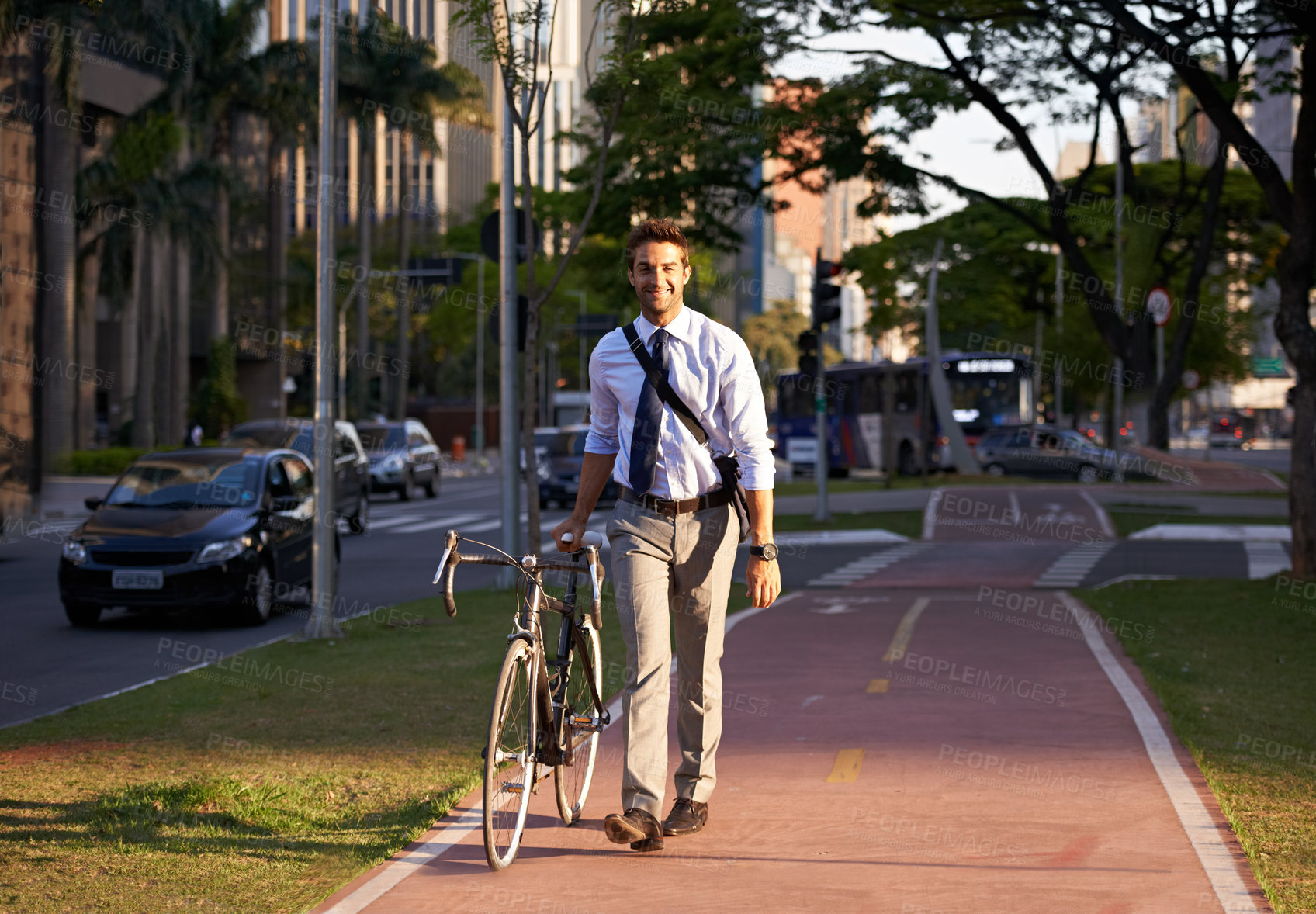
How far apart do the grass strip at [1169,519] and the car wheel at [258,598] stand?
14.4m

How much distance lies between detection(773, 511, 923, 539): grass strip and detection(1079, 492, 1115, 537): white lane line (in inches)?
109

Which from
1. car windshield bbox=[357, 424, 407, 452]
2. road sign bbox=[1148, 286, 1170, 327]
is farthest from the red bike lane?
car windshield bbox=[357, 424, 407, 452]

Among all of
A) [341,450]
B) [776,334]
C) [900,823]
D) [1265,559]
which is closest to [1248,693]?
[900,823]

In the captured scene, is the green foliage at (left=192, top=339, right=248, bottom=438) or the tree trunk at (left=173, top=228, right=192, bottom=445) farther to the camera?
the green foliage at (left=192, top=339, right=248, bottom=438)

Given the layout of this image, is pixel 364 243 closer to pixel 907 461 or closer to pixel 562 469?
pixel 907 461

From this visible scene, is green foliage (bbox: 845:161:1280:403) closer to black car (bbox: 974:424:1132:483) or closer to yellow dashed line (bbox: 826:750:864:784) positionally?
black car (bbox: 974:424:1132:483)

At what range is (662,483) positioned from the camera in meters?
5.15

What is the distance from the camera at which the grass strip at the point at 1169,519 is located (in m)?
24.0

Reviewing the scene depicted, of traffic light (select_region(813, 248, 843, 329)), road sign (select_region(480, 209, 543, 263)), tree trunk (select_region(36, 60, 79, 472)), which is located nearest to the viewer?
road sign (select_region(480, 209, 543, 263))

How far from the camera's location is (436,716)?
7938mm

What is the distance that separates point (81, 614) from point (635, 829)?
8827 millimetres

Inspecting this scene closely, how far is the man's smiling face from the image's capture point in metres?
5.08

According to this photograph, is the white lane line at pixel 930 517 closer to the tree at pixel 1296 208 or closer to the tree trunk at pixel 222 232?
the tree at pixel 1296 208

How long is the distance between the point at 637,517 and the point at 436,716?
126 inches
